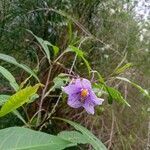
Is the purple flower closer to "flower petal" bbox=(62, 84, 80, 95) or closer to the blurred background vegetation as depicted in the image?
"flower petal" bbox=(62, 84, 80, 95)

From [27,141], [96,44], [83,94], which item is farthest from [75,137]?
[96,44]

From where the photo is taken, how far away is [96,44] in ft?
7.91

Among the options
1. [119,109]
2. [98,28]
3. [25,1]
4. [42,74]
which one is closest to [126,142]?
[119,109]

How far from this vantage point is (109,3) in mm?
2711

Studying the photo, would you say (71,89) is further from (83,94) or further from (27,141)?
(27,141)

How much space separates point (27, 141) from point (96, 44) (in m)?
1.90

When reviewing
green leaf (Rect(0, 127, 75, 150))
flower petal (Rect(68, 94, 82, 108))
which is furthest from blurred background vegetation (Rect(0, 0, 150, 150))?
green leaf (Rect(0, 127, 75, 150))

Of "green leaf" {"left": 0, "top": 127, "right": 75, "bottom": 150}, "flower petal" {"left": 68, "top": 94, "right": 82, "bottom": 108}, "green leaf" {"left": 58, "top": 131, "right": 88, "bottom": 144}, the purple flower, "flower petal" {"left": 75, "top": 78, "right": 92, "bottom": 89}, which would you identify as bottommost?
"green leaf" {"left": 58, "top": 131, "right": 88, "bottom": 144}

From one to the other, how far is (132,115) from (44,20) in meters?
0.65

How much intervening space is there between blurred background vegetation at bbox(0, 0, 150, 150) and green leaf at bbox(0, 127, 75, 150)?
140cm

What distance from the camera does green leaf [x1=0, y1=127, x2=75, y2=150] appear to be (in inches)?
20.3

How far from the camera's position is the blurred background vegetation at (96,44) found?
2.10m

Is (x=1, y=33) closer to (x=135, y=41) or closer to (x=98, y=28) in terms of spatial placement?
(x=98, y=28)

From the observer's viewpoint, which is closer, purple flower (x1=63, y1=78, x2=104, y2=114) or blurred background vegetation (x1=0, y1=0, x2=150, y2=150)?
purple flower (x1=63, y1=78, x2=104, y2=114)
